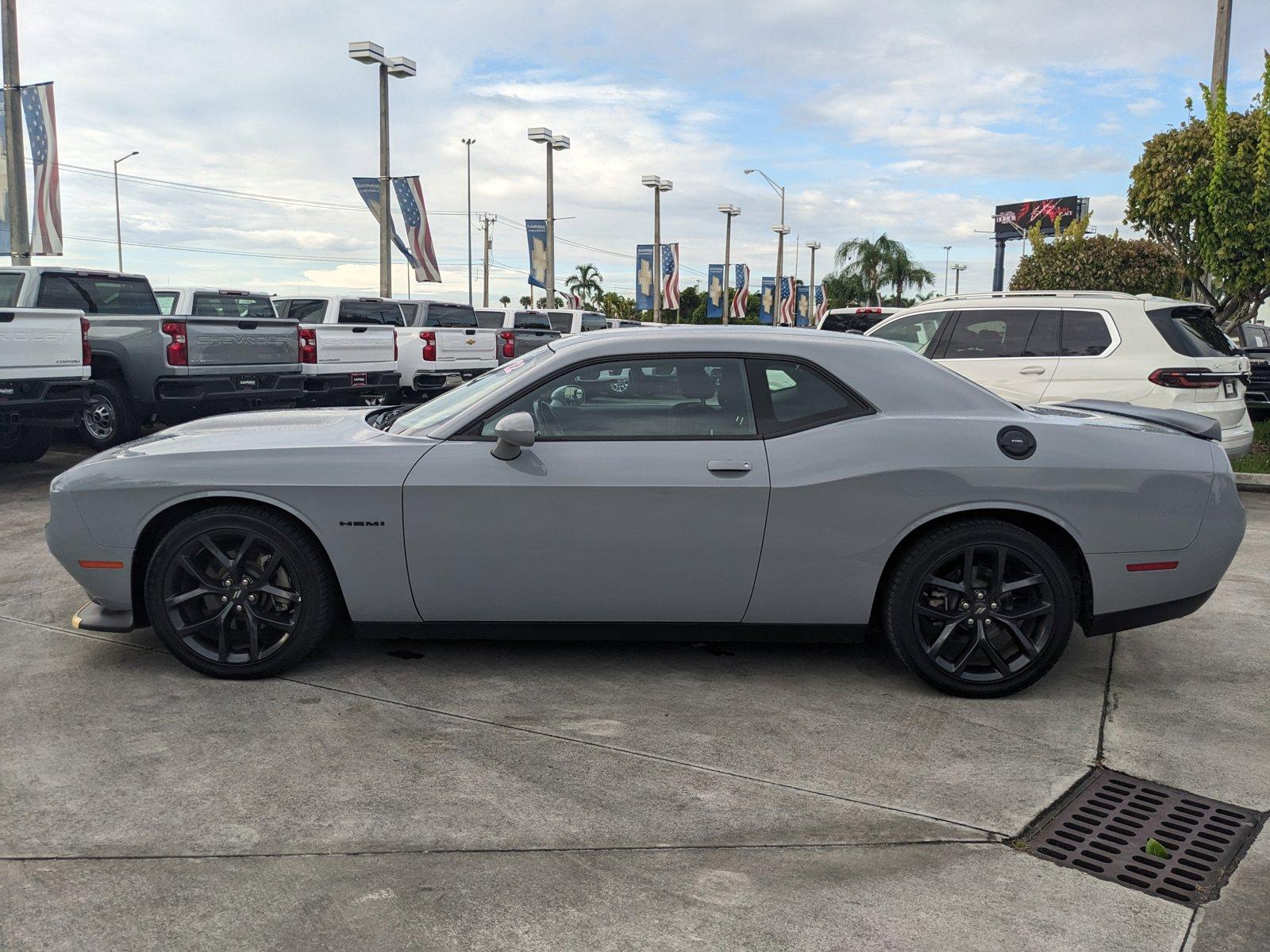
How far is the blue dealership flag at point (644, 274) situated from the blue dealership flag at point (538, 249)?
8699mm

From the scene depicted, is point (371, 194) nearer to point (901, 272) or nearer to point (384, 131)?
point (384, 131)

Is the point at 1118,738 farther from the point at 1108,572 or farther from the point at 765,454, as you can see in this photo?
the point at 765,454

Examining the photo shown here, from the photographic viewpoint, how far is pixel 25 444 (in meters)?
11.4

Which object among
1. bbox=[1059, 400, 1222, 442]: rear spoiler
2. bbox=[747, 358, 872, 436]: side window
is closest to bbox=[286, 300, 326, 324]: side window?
bbox=[747, 358, 872, 436]: side window

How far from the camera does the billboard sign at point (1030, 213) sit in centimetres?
9300

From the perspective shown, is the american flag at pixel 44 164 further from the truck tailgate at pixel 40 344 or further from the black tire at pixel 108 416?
the truck tailgate at pixel 40 344

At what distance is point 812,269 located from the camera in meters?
81.4

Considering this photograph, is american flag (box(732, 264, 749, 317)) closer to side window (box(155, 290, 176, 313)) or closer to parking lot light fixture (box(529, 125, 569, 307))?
parking lot light fixture (box(529, 125, 569, 307))

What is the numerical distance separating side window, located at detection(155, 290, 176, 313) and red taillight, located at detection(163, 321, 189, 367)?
3.08m

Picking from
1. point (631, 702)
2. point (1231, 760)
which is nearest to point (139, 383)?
point (631, 702)

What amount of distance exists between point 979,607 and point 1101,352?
5373 mm

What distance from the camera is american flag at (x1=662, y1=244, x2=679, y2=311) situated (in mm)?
48875

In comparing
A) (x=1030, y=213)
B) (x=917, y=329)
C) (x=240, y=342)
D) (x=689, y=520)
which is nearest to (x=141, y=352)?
(x=240, y=342)

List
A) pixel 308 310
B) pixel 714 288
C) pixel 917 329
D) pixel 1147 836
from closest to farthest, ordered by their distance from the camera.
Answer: pixel 1147 836 → pixel 917 329 → pixel 308 310 → pixel 714 288
